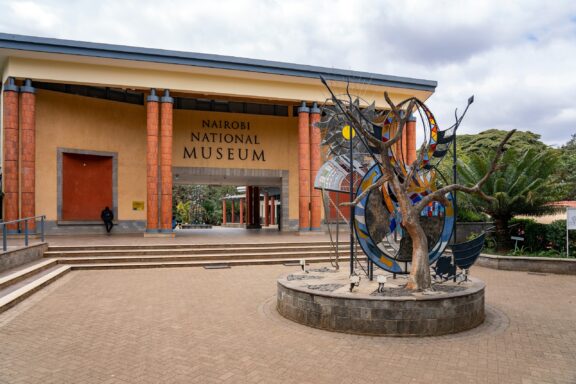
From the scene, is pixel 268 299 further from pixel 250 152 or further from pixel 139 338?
pixel 250 152

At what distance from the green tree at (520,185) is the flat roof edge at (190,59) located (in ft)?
19.4

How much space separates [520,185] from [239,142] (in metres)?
14.0

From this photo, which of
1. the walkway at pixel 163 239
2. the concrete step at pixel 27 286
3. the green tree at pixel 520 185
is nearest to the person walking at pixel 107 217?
the walkway at pixel 163 239

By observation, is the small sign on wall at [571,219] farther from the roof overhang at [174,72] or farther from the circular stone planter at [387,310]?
the roof overhang at [174,72]

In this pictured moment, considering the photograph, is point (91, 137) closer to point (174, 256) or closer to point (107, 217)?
point (107, 217)

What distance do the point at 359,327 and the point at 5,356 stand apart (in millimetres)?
4779

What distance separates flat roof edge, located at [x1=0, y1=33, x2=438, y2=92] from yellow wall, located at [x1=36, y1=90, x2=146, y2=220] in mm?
2857

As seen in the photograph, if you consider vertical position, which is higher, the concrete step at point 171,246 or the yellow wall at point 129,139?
the yellow wall at point 129,139

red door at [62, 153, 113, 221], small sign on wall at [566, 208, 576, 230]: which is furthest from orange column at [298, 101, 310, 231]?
small sign on wall at [566, 208, 576, 230]

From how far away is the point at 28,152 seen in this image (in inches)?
671

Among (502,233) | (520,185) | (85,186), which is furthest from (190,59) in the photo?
(502,233)

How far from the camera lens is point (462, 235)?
55.3ft

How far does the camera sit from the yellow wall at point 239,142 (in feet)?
72.0

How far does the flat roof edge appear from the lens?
16750mm
